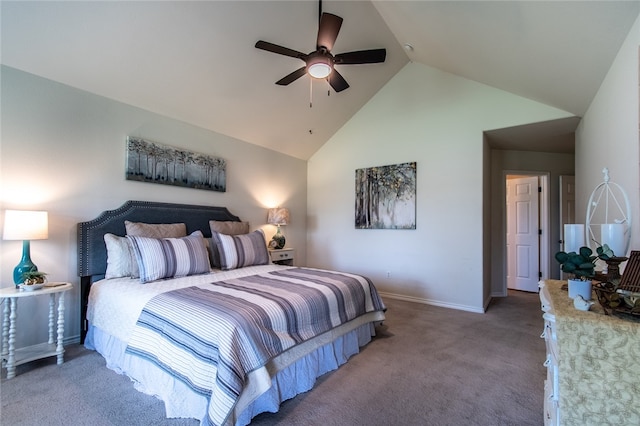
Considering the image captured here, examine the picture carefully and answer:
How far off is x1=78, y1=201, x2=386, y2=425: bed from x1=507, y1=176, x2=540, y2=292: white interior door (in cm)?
389

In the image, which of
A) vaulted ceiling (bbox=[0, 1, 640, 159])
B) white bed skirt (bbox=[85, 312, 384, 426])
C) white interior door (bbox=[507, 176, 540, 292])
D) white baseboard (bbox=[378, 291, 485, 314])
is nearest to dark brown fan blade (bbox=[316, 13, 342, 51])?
vaulted ceiling (bbox=[0, 1, 640, 159])

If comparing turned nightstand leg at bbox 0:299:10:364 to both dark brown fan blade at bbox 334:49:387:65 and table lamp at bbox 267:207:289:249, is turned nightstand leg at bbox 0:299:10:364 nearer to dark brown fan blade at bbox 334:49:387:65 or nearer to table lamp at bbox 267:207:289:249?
table lamp at bbox 267:207:289:249

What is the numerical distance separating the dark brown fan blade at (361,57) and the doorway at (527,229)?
11.9ft

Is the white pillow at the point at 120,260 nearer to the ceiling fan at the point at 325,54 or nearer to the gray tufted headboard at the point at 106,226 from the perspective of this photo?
the gray tufted headboard at the point at 106,226

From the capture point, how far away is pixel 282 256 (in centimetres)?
484

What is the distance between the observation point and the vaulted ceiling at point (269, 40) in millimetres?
2211

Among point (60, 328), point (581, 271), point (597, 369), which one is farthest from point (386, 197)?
point (60, 328)

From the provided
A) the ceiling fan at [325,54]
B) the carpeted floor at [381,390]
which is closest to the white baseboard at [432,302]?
the carpeted floor at [381,390]

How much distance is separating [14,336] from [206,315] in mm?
Answer: 1733

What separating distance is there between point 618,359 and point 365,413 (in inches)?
53.0

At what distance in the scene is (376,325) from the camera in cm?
335

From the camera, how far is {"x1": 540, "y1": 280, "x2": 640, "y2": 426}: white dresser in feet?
3.37

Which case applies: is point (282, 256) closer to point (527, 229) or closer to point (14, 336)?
point (14, 336)

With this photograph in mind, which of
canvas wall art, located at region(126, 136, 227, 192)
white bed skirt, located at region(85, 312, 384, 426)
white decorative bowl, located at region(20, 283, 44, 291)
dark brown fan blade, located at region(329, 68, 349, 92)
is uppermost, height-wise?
dark brown fan blade, located at region(329, 68, 349, 92)
